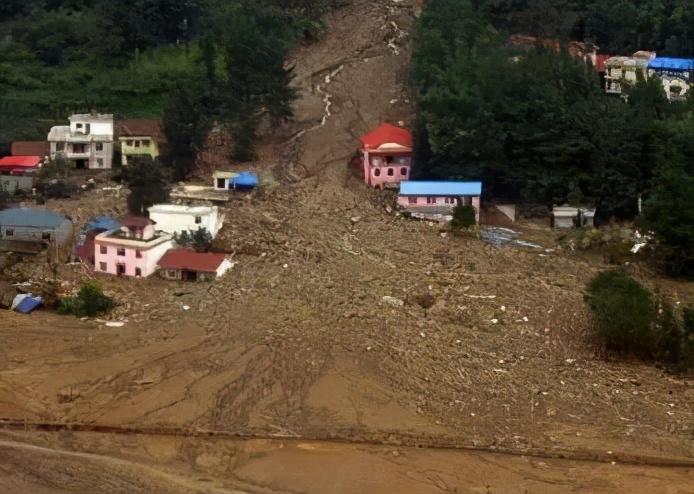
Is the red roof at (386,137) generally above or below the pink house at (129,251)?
above

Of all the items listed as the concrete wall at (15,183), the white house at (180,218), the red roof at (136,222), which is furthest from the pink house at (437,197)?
the concrete wall at (15,183)

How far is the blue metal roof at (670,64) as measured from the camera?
1233 inches

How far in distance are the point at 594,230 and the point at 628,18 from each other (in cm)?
1407

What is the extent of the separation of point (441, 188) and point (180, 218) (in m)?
6.49

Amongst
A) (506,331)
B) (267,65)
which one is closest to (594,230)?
(506,331)

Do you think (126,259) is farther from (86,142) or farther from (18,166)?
(86,142)

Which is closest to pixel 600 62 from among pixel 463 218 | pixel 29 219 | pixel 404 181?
pixel 404 181

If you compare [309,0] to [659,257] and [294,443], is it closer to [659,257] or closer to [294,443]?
[659,257]

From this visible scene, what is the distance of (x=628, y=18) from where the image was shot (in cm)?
3534

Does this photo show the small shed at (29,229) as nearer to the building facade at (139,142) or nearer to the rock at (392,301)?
the building facade at (139,142)

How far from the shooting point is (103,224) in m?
22.5

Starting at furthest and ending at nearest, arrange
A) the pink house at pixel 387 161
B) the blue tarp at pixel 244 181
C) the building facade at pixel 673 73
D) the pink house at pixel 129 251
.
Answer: the building facade at pixel 673 73 → the pink house at pixel 387 161 → the blue tarp at pixel 244 181 → the pink house at pixel 129 251

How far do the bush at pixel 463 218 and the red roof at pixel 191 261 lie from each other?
18.4 feet

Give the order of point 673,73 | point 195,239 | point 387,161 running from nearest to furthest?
point 195,239, point 387,161, point 673,73
